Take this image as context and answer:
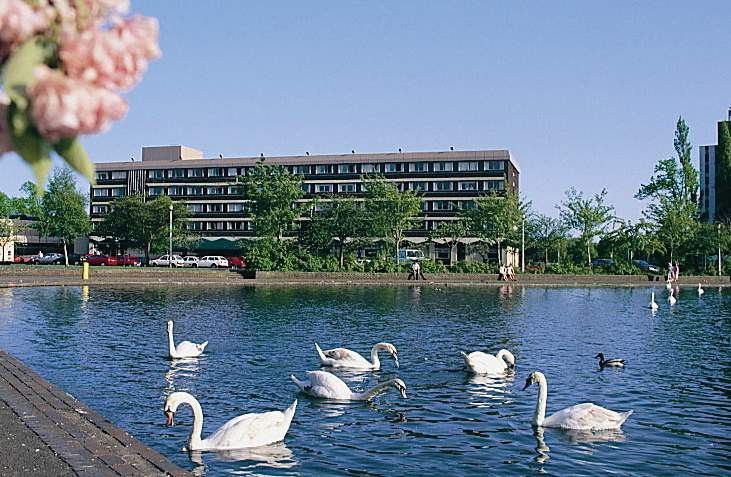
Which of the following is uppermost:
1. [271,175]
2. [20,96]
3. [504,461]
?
[271,175]

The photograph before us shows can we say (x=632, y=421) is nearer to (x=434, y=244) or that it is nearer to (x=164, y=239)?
(x=164, y=239)

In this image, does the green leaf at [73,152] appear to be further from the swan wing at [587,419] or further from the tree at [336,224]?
the tree at [336,224]

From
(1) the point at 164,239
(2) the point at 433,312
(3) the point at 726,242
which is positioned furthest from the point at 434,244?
(2) the point at 433,312

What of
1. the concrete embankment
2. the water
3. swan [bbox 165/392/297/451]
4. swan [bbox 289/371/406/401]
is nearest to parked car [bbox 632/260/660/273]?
the concrete embankment

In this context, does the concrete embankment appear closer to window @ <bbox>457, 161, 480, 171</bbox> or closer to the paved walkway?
the paved walkway

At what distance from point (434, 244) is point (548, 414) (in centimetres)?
9600

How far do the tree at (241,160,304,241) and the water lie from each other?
3564 cm

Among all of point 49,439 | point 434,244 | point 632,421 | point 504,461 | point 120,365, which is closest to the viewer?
point 49,439

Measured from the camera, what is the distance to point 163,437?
12.2m

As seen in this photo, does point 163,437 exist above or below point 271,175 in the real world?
below

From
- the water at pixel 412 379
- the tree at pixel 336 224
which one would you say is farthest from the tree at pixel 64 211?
the water at pixel 412 379

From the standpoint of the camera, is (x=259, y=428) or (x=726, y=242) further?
(x=726, y=242)

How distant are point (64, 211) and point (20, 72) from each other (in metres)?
85.2

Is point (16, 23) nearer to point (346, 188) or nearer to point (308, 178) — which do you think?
point (346, 188)
